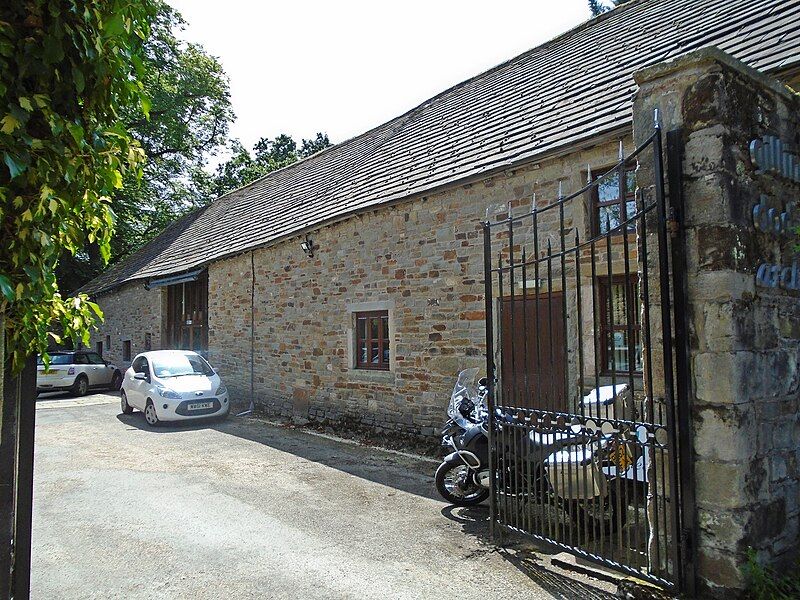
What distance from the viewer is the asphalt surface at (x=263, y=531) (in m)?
4.07

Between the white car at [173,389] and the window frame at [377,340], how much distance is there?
325cm

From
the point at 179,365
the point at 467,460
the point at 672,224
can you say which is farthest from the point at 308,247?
the point at 672,224

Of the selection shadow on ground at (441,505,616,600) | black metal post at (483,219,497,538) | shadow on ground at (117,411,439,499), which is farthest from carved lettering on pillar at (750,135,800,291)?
shadow on ground at (117,411,439,499)

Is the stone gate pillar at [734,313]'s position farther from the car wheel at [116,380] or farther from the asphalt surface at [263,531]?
the car wheel at [116,380]

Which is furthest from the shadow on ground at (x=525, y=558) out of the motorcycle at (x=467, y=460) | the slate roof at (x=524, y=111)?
the slate roof at (x=524, y=111)

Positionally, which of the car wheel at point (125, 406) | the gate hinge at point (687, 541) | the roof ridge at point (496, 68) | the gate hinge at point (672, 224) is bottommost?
the car wheel at point (125, 406)

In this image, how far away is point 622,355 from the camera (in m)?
6.80

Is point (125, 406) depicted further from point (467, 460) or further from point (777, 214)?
point (777, 214)

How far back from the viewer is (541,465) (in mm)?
4375

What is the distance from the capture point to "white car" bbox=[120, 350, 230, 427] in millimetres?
11297

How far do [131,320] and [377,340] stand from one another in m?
14.1

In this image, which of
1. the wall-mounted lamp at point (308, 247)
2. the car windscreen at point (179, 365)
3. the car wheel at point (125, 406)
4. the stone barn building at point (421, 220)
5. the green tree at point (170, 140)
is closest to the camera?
the stone barn building at point (421, 220)

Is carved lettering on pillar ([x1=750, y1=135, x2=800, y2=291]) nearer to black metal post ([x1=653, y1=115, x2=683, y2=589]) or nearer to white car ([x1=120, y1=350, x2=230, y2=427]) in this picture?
black metal post ([x1=653, y1=115, x2=683, y2=589])

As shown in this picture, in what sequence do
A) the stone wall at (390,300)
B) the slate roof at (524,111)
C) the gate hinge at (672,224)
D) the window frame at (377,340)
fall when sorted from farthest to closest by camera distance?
the window frame at (377,340) → the stone wall at (390,300) → the slate roof at (524,111) → the gate hinge at (672,224)
